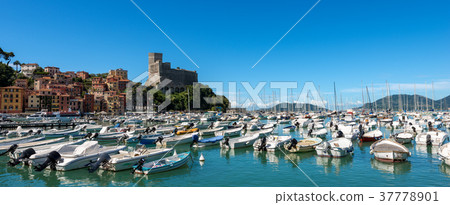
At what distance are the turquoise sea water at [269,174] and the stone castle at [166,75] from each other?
121m

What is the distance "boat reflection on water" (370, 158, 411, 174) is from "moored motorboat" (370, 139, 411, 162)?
13.8 inches

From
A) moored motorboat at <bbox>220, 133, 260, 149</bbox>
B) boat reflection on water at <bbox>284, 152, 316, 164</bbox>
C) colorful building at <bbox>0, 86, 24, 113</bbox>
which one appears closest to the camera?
boat reflection on water at <bbox>284, 152, 316, 164</bbox>

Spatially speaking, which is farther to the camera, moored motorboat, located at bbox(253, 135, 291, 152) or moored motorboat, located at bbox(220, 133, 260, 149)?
moored motorboat, located at bbox(220, 133, 260, 149)

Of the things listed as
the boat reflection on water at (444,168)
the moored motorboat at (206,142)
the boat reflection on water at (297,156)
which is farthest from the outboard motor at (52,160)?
the boat reflection on water at (444,168)

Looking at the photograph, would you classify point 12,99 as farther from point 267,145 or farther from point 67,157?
point 267,145

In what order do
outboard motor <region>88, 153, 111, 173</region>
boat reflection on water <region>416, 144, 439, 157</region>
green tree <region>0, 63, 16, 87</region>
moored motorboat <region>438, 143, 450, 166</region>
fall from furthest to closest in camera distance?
green tree <region>0, 63, 16, 87</region>
boat reflection on water <region>416, 144, 439, 157</region>
moored motorboat <region>438, 143, 450, 166</region>
outboard motor <region>88, 153, 111, 173</region>

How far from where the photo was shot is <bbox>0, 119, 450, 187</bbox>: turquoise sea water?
14.6 metres

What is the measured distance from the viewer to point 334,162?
749 inches

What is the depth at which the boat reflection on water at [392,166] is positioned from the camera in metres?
16.4

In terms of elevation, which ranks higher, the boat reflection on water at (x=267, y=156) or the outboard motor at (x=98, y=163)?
the outboard motor at (x=98, y=163)

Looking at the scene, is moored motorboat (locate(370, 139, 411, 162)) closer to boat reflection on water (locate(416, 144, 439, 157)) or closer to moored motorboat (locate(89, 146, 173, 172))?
boat reflection on water (locate(416, 144, 439, 157))

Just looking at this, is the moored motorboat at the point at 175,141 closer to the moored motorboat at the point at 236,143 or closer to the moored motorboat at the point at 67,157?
the moored motorboat at the point at 236,143

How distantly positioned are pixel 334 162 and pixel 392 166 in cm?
363

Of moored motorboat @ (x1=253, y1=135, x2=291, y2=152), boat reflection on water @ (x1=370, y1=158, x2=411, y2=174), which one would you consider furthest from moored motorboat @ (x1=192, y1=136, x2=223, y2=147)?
boat reflection on water @ (x1=370, y1=158, x2=411, y2=174)
